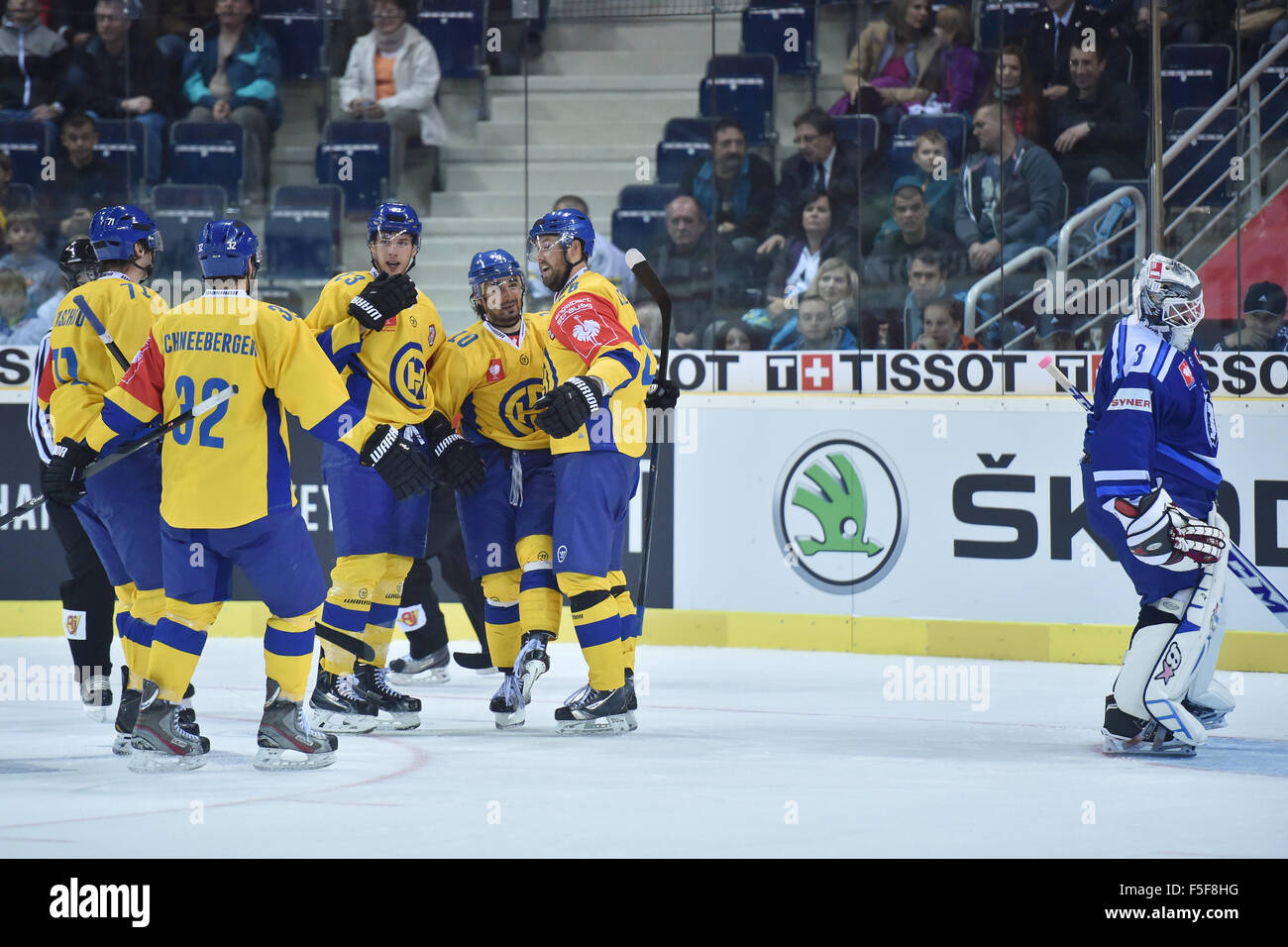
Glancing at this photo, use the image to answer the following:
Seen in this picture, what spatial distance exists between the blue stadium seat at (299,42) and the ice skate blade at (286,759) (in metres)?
5.57

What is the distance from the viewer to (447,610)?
840 cm

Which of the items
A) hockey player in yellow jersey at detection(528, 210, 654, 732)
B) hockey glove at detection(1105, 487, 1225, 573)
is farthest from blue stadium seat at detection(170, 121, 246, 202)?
hockey glove at detection(1105, 487, 1225, 573)

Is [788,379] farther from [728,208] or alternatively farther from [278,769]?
[278,769]

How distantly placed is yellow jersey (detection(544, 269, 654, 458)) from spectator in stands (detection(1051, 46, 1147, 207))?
3160 millimetres

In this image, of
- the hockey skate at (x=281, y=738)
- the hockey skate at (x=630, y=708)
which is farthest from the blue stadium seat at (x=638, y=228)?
the hockey skate at (x=281, y=738)

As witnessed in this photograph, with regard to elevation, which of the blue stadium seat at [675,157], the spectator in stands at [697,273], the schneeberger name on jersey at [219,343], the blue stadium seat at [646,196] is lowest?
the schneeberger name on jersey at [219,343]

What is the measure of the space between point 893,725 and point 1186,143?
3.45 meters

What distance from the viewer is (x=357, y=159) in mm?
9188

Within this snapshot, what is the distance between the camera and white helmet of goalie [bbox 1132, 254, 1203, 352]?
197 inches

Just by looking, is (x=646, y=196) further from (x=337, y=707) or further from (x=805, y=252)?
(x=337, y=707)

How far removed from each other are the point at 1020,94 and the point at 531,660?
4.08m

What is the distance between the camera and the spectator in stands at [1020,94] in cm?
790

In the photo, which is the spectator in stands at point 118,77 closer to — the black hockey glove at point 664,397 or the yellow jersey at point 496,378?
the yellow jersey at point 496,378

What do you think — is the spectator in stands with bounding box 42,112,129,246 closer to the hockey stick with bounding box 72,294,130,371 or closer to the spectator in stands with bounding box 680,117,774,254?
the spectator in stands with bounding box 680,117,774,254
